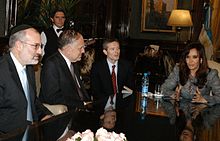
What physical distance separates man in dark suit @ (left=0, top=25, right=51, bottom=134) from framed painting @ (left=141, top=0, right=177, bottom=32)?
5.62 metres

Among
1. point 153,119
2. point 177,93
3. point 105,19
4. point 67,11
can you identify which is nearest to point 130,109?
point 153,119

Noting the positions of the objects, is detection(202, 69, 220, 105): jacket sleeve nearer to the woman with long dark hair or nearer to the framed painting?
the woman with long dark hair

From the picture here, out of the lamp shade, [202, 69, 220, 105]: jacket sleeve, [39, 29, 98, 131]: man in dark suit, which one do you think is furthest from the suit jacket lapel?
the lamp shade

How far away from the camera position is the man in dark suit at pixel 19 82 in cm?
254

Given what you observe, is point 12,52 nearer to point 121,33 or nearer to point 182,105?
point 182,105

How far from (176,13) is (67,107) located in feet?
15.3

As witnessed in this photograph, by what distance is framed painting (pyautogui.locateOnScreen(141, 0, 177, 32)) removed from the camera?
8.10 m

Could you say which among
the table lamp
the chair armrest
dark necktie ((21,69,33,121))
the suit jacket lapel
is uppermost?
the table lamp

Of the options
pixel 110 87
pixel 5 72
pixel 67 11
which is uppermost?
pixel 67 11

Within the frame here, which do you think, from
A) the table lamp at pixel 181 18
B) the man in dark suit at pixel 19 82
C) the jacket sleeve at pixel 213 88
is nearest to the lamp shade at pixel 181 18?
the table lamp at pixel 181 18

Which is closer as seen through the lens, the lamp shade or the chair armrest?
the chair armrest

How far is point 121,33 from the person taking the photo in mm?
8500

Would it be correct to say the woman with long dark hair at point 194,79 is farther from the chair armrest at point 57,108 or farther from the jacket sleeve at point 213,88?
the chair armrest at point 57,108

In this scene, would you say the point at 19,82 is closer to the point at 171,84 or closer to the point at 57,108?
the point at 57,108
